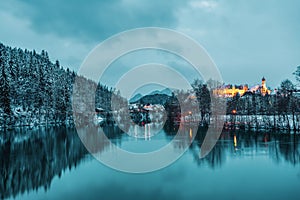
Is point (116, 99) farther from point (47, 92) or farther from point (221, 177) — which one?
point (221, 177)

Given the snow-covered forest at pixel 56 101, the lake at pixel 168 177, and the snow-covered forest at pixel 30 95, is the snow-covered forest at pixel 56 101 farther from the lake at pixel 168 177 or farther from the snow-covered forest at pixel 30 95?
the lake at pixel 168 177

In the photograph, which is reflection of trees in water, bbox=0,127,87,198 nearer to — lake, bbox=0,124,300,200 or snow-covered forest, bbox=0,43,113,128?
lake, bbox=0,124,300,200

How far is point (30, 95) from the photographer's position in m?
79.7

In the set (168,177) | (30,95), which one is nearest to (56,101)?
(30,95)

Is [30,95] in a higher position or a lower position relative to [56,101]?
higher

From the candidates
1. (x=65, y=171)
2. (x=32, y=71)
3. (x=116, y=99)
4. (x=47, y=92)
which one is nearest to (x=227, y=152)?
(x=65, y=171)

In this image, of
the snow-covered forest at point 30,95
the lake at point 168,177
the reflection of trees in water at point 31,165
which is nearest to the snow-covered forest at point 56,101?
the snow-covered forest at point 30,95

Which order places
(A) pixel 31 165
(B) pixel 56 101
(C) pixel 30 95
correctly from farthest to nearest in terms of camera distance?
(B) pixel 56 101 → (C) pixel 30 95 → (A) pixel 31 165

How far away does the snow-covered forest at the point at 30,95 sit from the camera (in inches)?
2640

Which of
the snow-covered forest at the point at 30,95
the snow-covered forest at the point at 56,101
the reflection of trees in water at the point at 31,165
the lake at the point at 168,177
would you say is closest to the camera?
the lake at the point at 168,177

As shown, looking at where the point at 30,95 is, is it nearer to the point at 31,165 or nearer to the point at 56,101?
the point at 56,101

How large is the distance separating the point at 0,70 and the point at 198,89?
5066 centimetres

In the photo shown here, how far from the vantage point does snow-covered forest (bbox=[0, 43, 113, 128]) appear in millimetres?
67062

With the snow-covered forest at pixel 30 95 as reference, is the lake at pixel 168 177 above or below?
below
